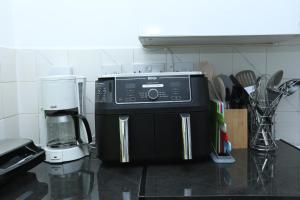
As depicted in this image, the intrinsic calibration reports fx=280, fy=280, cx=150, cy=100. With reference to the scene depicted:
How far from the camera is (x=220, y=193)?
747mm

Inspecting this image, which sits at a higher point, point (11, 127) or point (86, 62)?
point (86, 62)

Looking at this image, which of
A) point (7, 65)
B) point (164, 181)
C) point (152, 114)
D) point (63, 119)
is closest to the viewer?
point (164, 181)

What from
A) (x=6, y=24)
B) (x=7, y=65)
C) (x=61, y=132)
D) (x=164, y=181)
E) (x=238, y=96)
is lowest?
(x=164, y=181)

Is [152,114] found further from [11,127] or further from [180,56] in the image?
[11,127]

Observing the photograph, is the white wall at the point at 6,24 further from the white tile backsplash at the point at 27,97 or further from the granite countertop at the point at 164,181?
the granite countertop at the point at 164,181

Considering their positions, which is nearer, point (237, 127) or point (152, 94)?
point (152, 94)

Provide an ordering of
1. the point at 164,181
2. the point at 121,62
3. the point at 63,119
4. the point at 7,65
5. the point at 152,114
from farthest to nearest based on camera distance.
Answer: the point at 121,62 → the point at 7,65 → the point at 63,119 → the point at 152,114 → the point at 164,181

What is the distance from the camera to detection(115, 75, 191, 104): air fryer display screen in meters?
0.95

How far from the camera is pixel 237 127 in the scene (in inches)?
45.4

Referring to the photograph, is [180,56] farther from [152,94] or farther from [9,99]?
[9,99]

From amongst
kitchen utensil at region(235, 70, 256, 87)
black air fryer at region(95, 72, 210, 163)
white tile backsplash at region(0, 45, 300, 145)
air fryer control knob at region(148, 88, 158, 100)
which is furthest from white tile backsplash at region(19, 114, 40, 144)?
kitchen utensil at region(235, 70, 256, 87)

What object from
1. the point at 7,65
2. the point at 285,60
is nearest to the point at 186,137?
the point at 285,60

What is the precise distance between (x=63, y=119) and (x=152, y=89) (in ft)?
1.24

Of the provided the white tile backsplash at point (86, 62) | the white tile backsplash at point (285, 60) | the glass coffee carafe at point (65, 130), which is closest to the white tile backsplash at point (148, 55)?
the white tile backsplash at point (86, 62)
